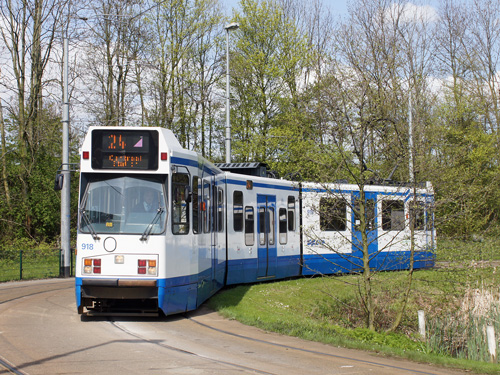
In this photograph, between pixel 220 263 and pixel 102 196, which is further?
pixel 220 263

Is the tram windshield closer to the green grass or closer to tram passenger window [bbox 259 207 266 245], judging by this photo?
the green grass

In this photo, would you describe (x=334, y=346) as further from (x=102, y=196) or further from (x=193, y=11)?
(x=193, y=11)

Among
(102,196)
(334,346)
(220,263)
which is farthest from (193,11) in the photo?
(334,346)

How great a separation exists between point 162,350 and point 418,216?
667 centimetres

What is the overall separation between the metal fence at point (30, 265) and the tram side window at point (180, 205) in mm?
12680

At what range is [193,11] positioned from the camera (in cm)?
3769

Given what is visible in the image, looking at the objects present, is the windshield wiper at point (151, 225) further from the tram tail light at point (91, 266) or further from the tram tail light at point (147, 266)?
the tram tail light at point (91, 266)

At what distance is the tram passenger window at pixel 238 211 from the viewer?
16812 mm

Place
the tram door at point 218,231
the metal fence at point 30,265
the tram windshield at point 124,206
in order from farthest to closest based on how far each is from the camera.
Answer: the metal fence at point 30,265 < the tram door at point 218,231 < the tram windshield at point 124,206

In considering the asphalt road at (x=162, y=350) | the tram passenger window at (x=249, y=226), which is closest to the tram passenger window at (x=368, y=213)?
the asphalt road at (x=162, y=350)

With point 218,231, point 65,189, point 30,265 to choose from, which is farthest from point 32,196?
point 218,231

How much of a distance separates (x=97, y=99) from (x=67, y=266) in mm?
13953

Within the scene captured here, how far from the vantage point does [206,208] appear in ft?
43.9

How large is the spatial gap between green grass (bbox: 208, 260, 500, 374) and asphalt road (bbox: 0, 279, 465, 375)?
58 cm
